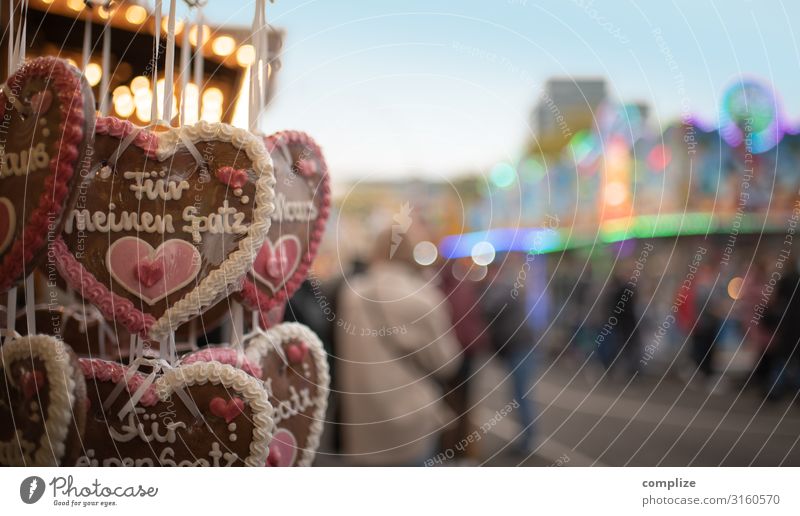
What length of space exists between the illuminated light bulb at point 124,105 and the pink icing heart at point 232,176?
563mm

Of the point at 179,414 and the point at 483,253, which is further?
the point at 483,253

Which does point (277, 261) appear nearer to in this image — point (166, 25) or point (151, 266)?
point (151, 266)

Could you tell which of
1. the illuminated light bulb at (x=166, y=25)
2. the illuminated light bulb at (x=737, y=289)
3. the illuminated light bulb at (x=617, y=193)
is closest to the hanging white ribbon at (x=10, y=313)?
the illuminated light bulb at (x=166, y=25)

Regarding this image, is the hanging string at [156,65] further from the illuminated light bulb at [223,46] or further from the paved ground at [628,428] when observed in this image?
the paved ground at [628,428]

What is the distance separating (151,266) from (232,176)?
12 cm

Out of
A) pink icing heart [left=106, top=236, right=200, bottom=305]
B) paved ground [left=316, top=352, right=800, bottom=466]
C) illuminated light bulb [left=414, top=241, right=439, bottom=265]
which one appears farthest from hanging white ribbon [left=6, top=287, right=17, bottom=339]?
paved ground [left=316, top=352, right=800, bottom=466]

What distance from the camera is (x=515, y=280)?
4.92 feet

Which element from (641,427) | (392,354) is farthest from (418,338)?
(641,427)

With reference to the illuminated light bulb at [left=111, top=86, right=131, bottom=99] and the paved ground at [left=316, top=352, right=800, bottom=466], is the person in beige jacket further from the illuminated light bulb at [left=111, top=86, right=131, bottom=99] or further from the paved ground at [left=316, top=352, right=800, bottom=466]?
the illuminated light bulb at [left=111, top=86, right=131, bottom=99]

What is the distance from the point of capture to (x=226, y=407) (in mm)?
773

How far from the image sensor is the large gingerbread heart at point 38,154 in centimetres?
71
